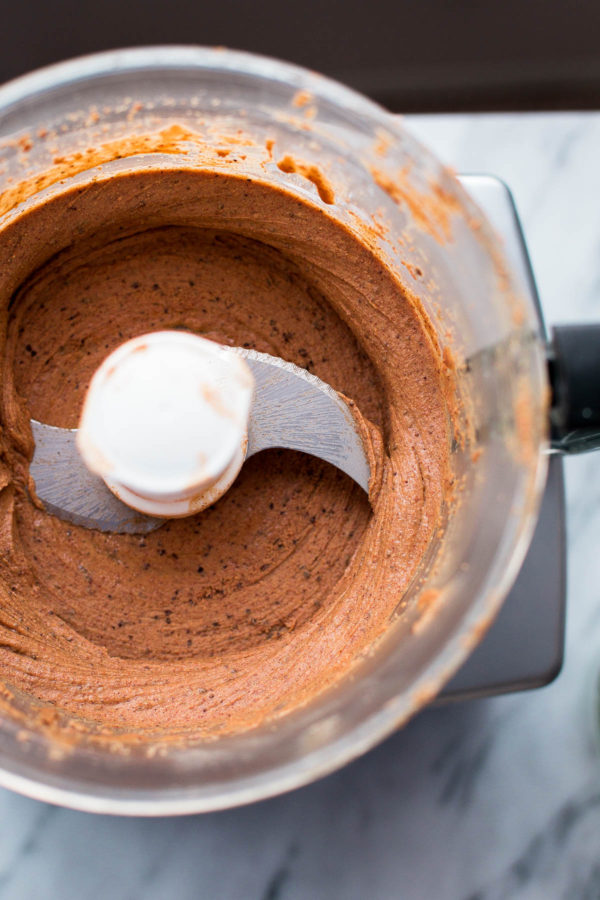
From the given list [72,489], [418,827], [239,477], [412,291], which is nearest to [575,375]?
[412,291]

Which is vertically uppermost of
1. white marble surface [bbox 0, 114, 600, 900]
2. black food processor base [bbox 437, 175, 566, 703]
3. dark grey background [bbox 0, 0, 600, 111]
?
dark grey background [bbox 0, 0, 600, 111]

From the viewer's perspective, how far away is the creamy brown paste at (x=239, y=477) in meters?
0.72

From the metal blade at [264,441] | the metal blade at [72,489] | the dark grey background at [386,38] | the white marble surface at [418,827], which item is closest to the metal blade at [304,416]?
the metal blade at [264,441]

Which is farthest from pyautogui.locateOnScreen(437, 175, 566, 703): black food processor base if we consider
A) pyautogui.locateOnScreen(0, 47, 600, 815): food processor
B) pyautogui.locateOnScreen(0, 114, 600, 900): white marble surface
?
pyautogui.locateOnScreen(0, 114, 600, 900): white marble surface

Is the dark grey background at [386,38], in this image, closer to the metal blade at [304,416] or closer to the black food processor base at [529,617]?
the black food processor base at [529,617]

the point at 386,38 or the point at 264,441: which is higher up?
the point at 386,38

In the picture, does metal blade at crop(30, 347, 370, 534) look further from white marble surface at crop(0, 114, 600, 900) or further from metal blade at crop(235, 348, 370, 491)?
white marble surface at crop(0, 114, 600, 900)

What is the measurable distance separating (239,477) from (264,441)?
5cm

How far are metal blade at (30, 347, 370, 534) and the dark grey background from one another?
50 centimetres

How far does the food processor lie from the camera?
0.60 metres

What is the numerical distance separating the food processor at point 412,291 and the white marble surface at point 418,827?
30 centimetres

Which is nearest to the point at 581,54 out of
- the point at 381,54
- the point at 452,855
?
the point at 381,54

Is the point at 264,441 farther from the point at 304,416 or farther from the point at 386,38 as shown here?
the point at 386,38

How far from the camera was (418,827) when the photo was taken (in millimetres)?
899
